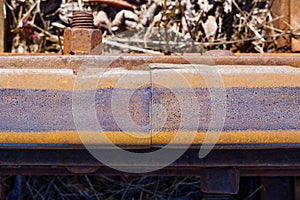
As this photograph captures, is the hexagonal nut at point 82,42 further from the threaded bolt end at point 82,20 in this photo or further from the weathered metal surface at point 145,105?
the weathered metal surface at point 145,105

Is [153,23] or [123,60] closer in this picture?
[123,60]

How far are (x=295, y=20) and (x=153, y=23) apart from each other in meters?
0.63

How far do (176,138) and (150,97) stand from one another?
12cm

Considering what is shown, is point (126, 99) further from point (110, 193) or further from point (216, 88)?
point (110, 193)

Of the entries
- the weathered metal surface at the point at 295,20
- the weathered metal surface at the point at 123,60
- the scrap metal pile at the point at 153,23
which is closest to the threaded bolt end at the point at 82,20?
the weathered metal surface at the point at 123,60

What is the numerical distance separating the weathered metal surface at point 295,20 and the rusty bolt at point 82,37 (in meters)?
0.86

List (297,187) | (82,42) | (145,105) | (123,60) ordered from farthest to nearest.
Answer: (297,187)
(82,42)
(123,60)
(145,105)

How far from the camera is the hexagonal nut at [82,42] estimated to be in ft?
4.76

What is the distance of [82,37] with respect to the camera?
4.82ft

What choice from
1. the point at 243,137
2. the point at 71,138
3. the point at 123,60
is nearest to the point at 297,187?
the point at 243,137

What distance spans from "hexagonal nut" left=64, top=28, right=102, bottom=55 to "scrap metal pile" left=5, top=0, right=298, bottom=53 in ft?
2.12

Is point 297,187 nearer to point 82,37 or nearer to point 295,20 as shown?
point 295,20

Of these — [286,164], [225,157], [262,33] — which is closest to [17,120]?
[225,157]

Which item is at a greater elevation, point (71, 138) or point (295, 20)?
point (295, 20)
